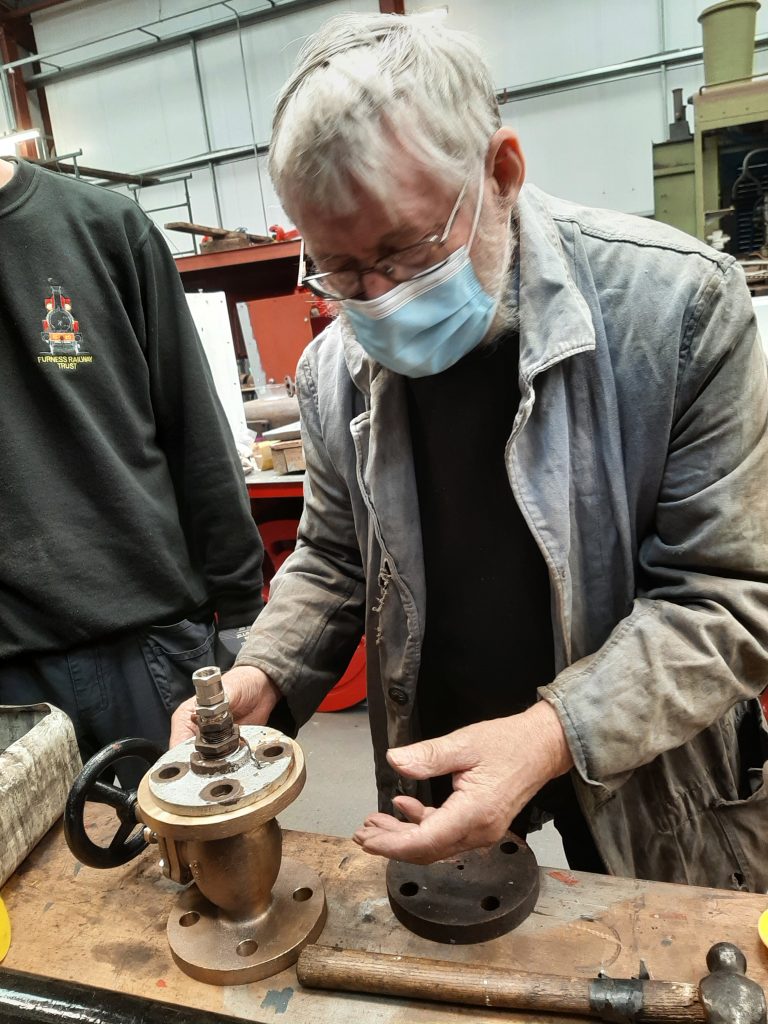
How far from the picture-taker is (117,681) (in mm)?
1376

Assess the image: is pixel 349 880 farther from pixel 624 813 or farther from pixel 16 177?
pixel 16 177

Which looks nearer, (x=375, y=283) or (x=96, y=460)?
(x=375, y=283)

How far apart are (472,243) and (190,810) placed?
67cm

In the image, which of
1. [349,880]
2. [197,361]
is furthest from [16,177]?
[349,880]

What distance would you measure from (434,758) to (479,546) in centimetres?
36

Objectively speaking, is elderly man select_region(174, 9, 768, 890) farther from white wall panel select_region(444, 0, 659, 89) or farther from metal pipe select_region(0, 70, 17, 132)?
metal pipe select_region(0, 70, 17, 132)

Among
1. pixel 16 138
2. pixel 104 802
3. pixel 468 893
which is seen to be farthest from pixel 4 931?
pixel 16 138

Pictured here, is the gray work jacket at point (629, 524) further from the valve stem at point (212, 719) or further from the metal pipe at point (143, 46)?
the metal pipe at point (143, 46)

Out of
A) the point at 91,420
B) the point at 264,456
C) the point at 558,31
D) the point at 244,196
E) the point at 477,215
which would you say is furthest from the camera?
the point at 244,196

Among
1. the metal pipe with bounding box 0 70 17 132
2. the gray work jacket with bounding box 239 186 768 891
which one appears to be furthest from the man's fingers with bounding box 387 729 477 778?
the metal pipe with bounding box 0 70 17 132

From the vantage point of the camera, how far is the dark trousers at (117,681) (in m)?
1.34

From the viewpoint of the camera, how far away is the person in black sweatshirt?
1.30 m

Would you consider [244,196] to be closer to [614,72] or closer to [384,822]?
[614,72]

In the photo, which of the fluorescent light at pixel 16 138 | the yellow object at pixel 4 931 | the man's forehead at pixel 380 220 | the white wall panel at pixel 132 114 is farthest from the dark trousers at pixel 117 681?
the white wall panel at pixel 132 114
